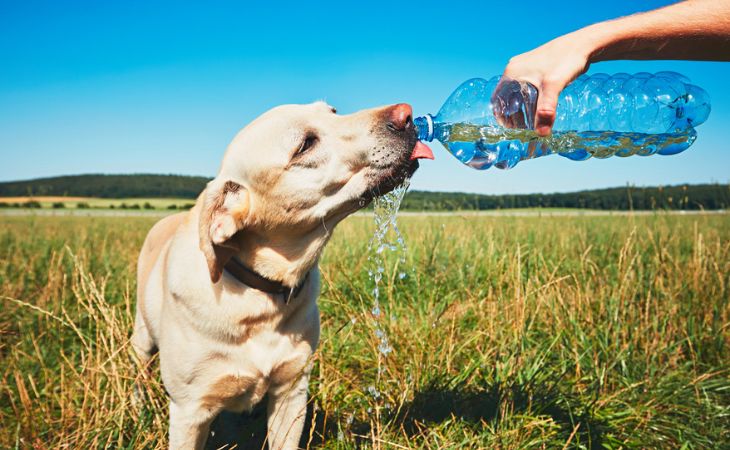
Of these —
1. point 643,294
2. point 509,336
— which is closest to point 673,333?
point 643,294

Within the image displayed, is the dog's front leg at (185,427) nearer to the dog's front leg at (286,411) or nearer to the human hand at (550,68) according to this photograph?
the dog's front leg at (286,411)

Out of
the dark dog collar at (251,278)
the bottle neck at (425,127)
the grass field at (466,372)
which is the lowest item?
the grass field at (466,372)

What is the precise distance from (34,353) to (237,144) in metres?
2.41

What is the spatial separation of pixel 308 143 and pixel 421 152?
60 centimetres

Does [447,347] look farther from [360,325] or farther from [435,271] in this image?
[435,271]

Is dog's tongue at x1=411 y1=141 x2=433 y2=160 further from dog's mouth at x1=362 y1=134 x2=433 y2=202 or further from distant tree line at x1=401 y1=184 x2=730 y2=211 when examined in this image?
distant tree line at x1=401 y1=184 x2=730 y2=211

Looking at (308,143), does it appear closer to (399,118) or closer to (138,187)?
(399,118)

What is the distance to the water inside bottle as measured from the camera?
8.00 feet

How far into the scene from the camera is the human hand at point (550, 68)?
152 centimetres

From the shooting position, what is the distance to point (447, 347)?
309 centimetres

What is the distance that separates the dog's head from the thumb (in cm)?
83

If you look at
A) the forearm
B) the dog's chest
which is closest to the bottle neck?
the forearm

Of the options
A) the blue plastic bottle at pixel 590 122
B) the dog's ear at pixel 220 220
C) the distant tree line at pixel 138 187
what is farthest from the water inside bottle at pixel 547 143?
the distant tree line at pixel 138 187

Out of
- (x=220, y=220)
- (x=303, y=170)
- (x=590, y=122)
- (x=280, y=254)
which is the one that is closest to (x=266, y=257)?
(x=280, y=254)
